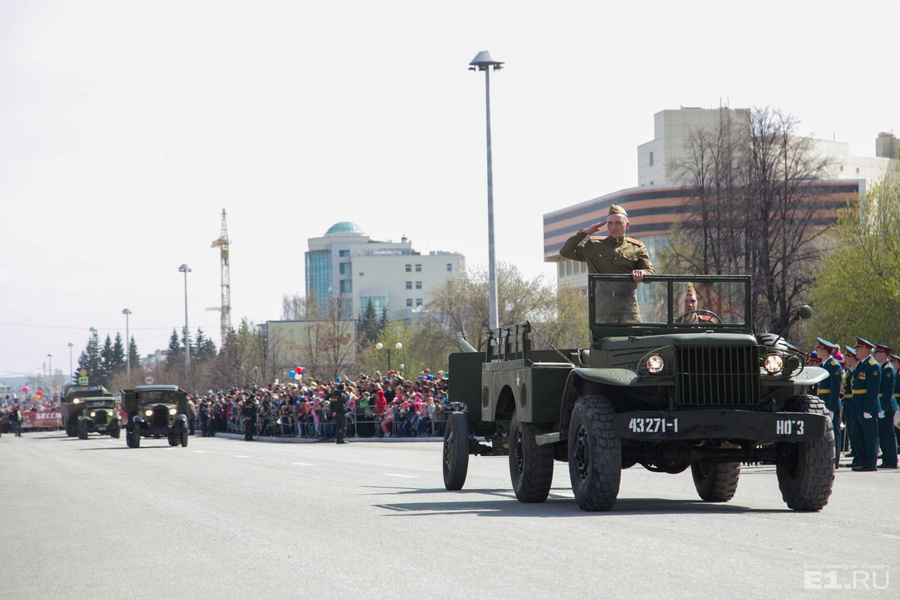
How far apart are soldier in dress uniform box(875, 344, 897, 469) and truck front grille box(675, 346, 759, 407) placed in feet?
30.8

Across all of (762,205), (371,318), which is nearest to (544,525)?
(762,205)

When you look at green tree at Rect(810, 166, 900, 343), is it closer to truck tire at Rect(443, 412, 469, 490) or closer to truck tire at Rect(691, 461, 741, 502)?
truck tire at Rect(443, 412, 469, 490)

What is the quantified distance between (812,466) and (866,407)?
8751 mm

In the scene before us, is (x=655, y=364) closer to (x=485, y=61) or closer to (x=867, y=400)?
(x=867, y=400)

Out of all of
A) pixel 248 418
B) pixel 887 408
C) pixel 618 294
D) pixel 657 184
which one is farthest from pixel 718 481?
pixel 657 184

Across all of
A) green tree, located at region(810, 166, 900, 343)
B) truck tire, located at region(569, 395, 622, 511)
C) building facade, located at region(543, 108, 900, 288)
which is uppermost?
building facade, located at region(543, 108, 900, 288)

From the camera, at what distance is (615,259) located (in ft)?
44.1

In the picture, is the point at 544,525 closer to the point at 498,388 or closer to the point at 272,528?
Answer: the point at 272,528

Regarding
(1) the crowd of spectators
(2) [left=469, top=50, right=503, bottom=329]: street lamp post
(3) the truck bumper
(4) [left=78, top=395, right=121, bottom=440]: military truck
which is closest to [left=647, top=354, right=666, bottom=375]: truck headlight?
(3) the truck bumper

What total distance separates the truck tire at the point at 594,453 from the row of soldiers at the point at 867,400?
372 inches

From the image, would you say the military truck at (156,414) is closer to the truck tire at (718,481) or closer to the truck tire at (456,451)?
the truck tire at (456,451)

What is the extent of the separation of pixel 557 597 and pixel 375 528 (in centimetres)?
429

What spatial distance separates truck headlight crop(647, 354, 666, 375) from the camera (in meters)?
11.8

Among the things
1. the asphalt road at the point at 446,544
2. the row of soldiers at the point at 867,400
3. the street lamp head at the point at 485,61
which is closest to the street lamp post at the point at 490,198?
the street lamp head at the point at 485,61
